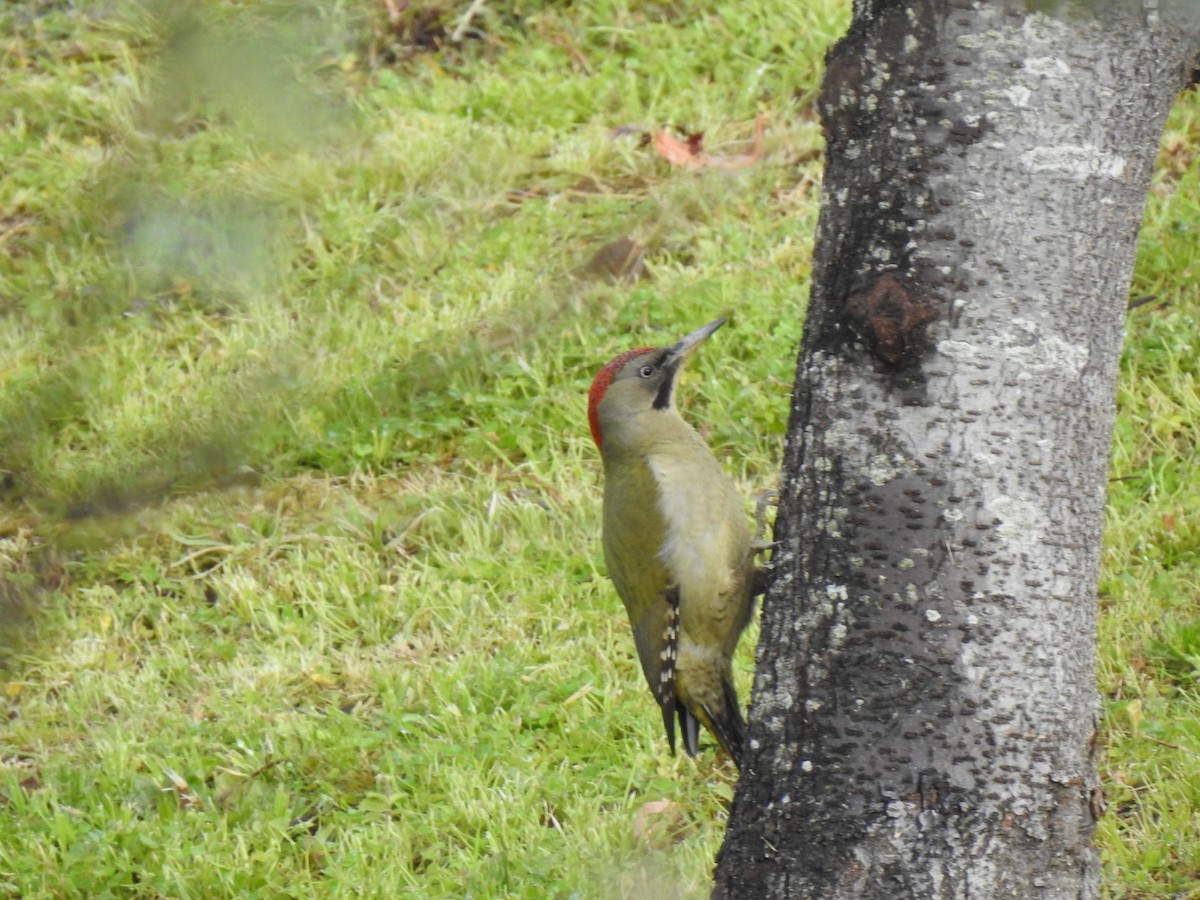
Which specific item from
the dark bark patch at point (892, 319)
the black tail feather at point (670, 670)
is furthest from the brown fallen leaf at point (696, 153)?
the dark bark patch at point (892, 319)

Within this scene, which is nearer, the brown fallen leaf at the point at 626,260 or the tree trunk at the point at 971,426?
the tree trunk at the point at 971,426

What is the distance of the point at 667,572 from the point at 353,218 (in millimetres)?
3684

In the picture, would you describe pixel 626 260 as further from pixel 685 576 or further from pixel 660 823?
pixel 660 823

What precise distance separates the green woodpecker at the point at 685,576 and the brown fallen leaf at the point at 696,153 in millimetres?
3008

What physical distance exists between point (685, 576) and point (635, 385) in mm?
693

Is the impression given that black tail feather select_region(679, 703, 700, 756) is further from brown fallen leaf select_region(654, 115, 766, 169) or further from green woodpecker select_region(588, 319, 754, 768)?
brown fallen leaf select_region(654, 115, 766, 169)

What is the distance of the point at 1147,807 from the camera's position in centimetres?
383

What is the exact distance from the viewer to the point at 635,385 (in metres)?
4.44

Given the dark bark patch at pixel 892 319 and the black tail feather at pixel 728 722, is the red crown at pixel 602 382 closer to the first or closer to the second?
the black tail feather at pixel 728 722

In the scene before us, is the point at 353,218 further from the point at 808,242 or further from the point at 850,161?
the point at 850,161

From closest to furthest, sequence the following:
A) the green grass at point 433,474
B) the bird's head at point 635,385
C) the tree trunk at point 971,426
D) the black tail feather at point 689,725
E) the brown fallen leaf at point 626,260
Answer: the green grass at point 433,474 < the tree trunk at point 971,426 < the black tail feather at point 689,725 < the bird's head at point 635,385 < the brown fallen leaf at point 626,260

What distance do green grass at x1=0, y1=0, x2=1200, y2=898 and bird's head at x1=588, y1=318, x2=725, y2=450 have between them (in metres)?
0.24

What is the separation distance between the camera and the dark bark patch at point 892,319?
234 cm

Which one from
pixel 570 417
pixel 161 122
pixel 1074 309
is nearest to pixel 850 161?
pixel 1074 309
